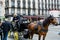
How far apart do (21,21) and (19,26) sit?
43 centimetres

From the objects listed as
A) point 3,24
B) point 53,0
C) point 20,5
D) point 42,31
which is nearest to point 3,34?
point 3,24

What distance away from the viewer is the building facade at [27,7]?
71.0 meters

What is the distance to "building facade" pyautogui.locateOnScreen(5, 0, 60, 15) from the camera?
2795 inches

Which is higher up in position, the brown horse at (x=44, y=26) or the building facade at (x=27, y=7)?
the brown horse at (x=44, y=26)

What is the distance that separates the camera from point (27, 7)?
7544 cm

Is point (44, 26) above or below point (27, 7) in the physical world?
above

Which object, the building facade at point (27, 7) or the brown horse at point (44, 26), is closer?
the brown horse at point (44, 26)

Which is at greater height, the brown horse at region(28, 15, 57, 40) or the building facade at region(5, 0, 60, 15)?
the brown horse at region(28, 15, 57, 40)

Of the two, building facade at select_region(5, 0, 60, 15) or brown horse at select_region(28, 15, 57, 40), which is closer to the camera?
brown horse at select_region(28, 15, 57, 40)

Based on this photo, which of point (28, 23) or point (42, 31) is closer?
point (42, 31)

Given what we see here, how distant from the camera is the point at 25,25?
1806 centimetres

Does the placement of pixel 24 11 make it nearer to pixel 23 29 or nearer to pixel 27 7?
pixel 27 7

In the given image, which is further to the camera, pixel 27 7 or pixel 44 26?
pixel 27 7

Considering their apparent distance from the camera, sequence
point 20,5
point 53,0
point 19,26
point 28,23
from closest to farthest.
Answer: point 19,26 < point 28,23 < point 20,5 < point 53,0
